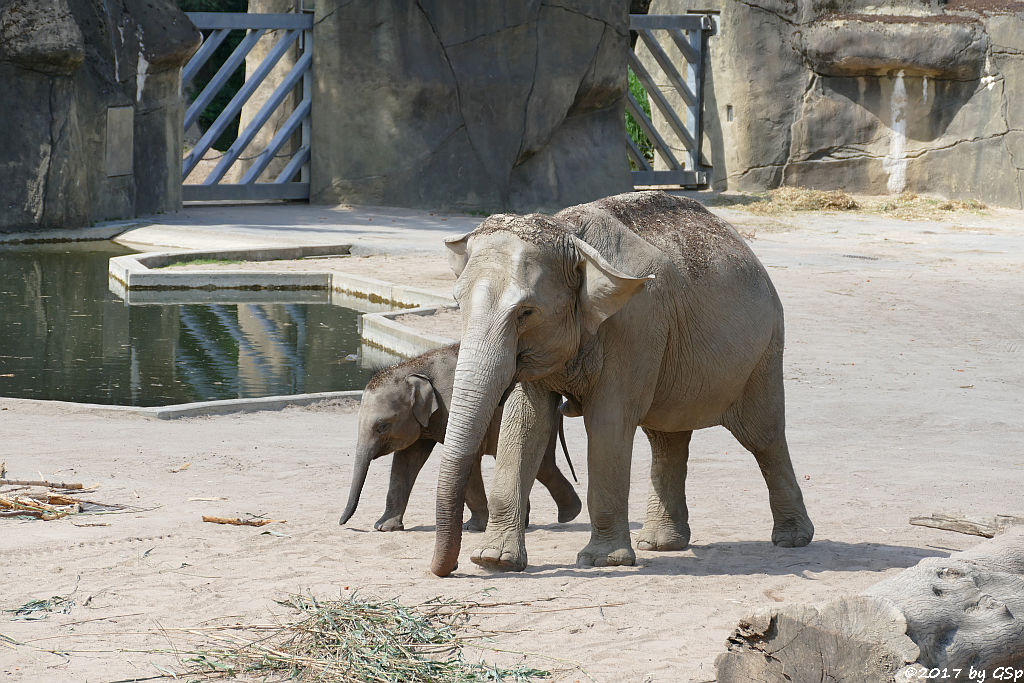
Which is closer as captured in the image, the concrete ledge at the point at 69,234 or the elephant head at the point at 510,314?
the elephant head at the point at 510,314

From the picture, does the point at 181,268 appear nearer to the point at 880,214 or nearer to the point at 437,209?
the point at 437,209

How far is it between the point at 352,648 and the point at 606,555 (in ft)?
4.75

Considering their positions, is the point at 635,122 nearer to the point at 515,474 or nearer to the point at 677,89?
the point at 677,89

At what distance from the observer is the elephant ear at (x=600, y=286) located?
16.5 feet

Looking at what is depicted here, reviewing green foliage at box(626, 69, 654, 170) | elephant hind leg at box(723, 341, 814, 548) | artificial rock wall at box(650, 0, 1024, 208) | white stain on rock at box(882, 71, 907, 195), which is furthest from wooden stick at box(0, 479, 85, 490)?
green foliage at box(626, 69, 654, 170)

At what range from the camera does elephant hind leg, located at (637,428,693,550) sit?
→ 587 centimetres

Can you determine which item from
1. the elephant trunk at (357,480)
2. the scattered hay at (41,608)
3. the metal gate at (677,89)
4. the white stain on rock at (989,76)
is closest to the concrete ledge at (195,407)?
the elephant trunk at (357,480)

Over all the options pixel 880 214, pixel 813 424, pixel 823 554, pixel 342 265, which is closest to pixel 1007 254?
pixel 880 214

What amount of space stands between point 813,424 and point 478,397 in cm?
434

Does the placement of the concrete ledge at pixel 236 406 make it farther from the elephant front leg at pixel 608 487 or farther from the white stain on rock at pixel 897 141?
the white stain on rock at pixel 897 141

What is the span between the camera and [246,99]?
22141mm

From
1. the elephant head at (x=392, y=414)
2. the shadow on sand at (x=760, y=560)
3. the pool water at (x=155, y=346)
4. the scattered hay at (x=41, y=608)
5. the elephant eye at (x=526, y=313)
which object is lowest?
the pool water at (x=155, y=346)

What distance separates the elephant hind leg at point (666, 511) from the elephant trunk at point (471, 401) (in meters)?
1.25

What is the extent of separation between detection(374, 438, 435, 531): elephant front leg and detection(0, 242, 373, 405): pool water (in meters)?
3.63
